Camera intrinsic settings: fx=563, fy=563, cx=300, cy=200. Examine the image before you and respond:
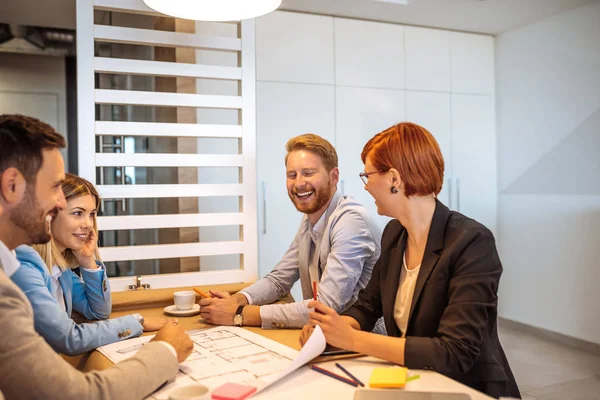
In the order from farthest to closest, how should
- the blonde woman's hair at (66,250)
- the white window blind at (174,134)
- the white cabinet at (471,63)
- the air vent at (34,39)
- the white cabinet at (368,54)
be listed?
the white cabinet at (471,63)
the air vent at (34,39)
the white cabinet at (368,54)
the white window blind at (174,134)
the blonde woman's hair at (66,250)

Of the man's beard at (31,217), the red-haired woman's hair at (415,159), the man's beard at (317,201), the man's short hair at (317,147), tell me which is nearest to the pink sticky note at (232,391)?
the man's beard at (31,217)

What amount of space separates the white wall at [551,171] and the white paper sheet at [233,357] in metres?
3.09

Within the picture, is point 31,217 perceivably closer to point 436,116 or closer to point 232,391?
point 232,391

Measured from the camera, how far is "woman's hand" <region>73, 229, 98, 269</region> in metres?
1.96

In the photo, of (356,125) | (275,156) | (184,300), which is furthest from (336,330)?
(356,125)

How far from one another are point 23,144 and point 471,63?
4.01 metres

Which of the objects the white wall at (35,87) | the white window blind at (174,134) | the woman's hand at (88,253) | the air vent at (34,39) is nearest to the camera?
the woman's hand at (88,253)

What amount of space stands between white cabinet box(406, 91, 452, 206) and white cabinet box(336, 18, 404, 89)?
179 millimetres

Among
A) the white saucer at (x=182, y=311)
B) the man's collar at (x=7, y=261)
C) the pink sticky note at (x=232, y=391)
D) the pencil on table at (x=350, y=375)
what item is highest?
the man's collar at (x=7, y=261)

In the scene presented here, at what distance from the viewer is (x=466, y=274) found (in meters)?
1.42

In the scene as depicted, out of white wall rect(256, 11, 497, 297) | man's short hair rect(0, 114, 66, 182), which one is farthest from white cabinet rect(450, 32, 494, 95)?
man's short hair rect(0, 114, 66, 182)

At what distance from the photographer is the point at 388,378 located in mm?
1213

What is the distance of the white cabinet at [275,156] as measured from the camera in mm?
3834

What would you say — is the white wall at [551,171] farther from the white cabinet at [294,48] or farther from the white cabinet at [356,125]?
the white cabinet at [294,48]
